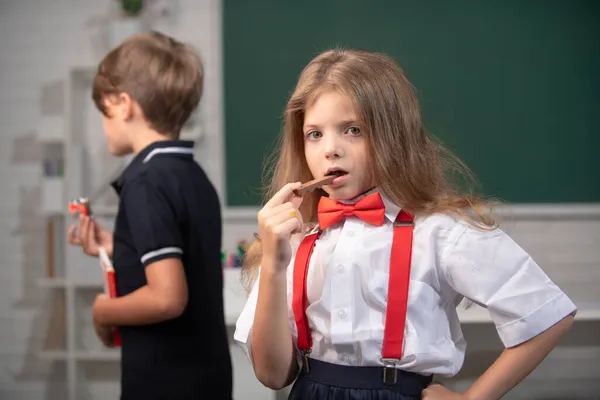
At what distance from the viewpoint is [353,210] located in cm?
117

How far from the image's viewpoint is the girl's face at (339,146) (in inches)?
44.6

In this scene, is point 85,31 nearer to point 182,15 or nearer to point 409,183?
point 182,15

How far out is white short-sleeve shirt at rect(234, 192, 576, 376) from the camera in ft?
3.52

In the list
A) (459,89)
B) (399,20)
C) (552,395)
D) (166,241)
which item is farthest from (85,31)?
(552,395)

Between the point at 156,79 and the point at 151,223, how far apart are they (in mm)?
359

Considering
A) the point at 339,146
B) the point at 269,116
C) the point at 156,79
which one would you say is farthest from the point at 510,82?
the point at 339,146

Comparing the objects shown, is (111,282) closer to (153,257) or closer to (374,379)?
(153,257)

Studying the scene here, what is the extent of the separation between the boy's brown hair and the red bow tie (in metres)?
0.58

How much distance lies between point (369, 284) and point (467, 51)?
8.89 ft

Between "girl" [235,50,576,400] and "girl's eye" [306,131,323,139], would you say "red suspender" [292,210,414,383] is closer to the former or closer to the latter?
"girl" [235,50,576,400]

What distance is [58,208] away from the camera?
3664mm

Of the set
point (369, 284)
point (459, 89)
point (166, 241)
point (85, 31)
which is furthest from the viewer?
point (85, 31)

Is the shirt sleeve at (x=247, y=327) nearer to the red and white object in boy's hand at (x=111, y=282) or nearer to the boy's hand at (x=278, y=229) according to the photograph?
the boy's hand at (x=278, y=229)

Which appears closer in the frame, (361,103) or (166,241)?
(361,103)
